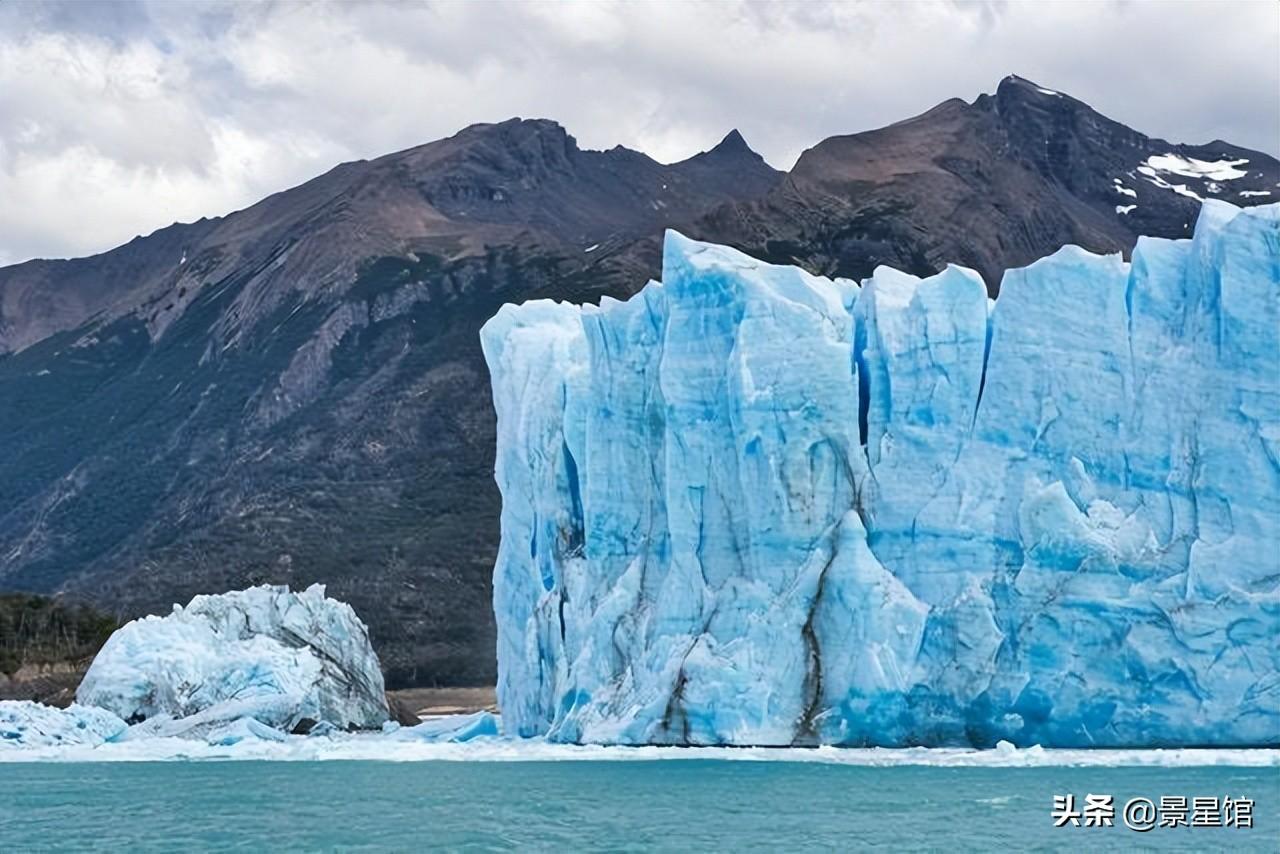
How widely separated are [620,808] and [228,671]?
19915mm

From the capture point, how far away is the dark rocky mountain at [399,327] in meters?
78.1

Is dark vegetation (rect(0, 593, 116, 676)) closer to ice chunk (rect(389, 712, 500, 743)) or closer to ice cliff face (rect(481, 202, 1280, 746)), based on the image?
ice chunk (rect(389, 712, 500, 743))

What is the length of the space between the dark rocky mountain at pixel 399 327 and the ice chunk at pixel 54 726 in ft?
89.0

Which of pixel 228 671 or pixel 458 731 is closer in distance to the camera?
pixel 458 731

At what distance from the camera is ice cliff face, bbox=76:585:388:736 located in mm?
43188

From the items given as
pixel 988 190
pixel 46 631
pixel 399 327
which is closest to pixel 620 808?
pixel 46 631

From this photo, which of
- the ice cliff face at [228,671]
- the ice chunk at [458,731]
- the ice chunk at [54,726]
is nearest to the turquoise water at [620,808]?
the ice chunk at [458,731]

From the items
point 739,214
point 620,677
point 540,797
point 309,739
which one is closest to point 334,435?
point 739,214

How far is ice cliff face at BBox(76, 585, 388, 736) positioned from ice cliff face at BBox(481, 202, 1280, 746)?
32.0ft

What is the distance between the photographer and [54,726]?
42156 millimetres

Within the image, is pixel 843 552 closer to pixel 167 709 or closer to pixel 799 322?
pixel 799 322

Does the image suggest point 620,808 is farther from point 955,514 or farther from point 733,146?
point 733,146

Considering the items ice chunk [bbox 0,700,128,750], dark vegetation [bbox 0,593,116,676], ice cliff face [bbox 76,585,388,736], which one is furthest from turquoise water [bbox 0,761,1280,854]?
dark vegetation [bbox 0,593,116,676]

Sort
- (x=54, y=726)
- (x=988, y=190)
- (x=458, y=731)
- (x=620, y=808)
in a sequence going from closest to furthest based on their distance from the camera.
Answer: (x=620, y=808) < (x=458, y=731) < (x=54, y=726) < (x=988, y=190)
